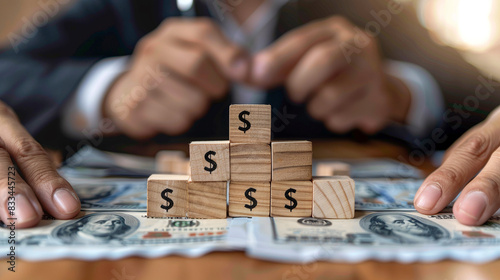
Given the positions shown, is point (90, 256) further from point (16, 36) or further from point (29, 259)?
point (16, 36)

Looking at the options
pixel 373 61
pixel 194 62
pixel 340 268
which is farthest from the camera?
pixel 373 61

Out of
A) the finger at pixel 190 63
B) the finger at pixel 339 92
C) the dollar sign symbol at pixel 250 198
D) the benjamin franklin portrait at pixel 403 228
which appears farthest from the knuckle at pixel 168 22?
the benjamin franklin portrait at pixel 403 228

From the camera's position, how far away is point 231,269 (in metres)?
0.60

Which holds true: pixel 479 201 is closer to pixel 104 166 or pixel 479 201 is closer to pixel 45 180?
pixel 45 180

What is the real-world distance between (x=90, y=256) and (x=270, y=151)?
0.46 m

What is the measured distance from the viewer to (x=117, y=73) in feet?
6.58

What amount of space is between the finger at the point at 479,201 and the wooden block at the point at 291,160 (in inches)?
14.6

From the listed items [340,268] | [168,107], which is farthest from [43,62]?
[340,268]

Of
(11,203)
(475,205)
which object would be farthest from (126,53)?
(475,205)

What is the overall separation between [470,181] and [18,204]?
1120 millimetres

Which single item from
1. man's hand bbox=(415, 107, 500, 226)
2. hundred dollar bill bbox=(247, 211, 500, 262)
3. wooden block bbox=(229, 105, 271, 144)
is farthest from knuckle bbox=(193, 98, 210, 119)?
man's hand bbox=(415, 107, 500, 226)

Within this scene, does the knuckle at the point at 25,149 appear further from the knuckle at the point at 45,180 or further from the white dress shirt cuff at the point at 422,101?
the white dress shirt cuff at the point at 422,101

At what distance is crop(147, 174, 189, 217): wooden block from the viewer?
848mm

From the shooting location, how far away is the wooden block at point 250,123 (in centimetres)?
85
